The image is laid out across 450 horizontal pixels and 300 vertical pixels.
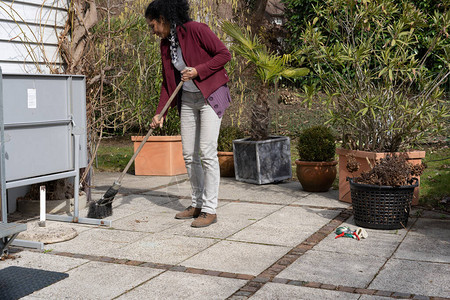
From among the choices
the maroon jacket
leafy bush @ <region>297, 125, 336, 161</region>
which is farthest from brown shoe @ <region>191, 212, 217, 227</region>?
leafy bush @ <region>297, 125, 336, 161</region>

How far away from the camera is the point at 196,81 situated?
511 cm

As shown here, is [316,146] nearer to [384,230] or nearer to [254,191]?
[254,191]

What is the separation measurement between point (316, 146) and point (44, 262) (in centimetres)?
368

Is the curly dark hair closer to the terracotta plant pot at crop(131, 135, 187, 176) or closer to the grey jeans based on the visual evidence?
the grey jeans

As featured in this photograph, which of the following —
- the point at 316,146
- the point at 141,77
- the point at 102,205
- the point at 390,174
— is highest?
the point at 141,77

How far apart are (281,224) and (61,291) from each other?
7.59 feet

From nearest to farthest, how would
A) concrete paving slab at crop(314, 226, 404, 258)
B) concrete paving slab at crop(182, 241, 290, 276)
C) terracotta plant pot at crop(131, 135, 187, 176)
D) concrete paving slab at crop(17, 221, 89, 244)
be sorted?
1. concrete paving slab at crop(182, 241, 290, 276)
2. concrete paving slab at crop(314, 226, 404, 258)
3. concrete paving slab at crop(17, 221, 89, 244)
4. terracotta plant pot at crop(131, 135, 187, 176)

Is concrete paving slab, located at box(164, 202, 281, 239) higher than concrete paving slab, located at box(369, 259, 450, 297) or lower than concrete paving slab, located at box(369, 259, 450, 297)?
higher

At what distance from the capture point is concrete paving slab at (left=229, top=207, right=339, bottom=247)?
4.79 metres

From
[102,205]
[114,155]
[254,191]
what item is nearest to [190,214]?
[102,205]

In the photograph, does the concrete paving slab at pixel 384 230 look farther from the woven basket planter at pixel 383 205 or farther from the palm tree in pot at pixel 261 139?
the palm tree in pot at pixel 261 139

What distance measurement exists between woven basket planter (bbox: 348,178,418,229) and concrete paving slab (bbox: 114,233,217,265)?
1373 millimetres

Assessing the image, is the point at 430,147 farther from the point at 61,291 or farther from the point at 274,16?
the point at 61,291

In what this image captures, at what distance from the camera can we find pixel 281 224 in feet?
17.5
